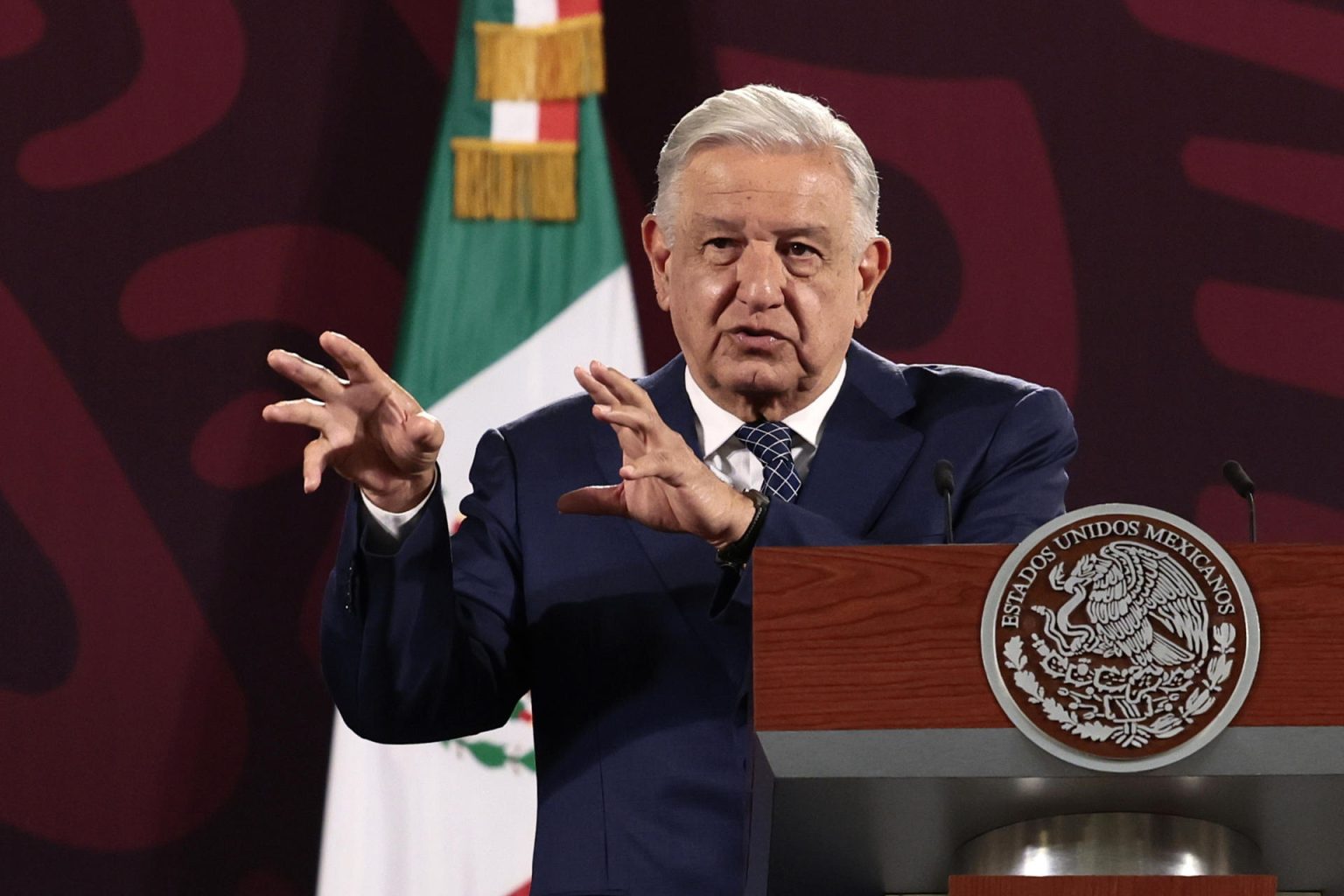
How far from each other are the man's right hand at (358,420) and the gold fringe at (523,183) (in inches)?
67.1

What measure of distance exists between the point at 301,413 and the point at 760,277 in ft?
2.15

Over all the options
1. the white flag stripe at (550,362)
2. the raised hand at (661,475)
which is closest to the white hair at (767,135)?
the raised hand at (661,475)

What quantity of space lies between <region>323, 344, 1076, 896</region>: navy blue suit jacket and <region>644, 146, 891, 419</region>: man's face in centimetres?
7

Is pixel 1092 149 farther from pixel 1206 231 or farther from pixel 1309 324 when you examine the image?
pixel 1309 324

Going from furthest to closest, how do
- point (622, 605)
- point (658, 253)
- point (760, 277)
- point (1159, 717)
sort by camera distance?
point (658, 253), point (760, 277), point (622, 605), point (1159, 717)

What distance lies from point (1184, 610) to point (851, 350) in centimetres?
97

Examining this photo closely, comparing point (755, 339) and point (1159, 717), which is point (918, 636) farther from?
point (755, 339)

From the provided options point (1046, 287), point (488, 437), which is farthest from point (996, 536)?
point (1046, 287)

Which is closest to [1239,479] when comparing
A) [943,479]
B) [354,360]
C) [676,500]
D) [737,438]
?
[943,479]

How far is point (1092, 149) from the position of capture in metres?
3.50

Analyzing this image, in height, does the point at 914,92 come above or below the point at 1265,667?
above

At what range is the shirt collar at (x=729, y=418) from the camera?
2.17m

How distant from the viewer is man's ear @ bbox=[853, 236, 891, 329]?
2303mm

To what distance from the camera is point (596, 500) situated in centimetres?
176
